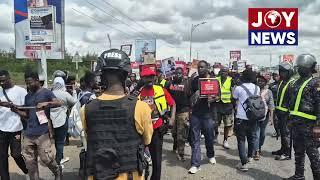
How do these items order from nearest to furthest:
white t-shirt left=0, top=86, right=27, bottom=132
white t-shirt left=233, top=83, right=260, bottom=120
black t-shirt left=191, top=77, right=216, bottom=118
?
white t-shirt left=0, top=86, right=27, bottom=132
black t-shirt left=191, top=77, right=216, bottom=118
white t-shirt left=233, top=83, right=260, bottom=120

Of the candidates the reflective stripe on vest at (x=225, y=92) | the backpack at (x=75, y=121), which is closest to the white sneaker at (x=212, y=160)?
the reflective stripe on vest at (x=225, y=92)

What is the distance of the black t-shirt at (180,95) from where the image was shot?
339 inches

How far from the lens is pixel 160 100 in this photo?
623 cm

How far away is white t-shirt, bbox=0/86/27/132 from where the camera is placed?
6273mm

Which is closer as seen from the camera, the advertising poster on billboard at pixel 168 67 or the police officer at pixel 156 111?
the police officer at pixel 156 111

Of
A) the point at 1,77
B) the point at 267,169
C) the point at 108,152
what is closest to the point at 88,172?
the point at 108,152

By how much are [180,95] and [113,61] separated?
5.52 meters

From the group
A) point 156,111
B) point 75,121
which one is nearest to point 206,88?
point 156,111

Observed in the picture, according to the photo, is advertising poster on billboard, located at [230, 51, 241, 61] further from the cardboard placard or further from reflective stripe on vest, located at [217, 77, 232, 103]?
the cardboard placard

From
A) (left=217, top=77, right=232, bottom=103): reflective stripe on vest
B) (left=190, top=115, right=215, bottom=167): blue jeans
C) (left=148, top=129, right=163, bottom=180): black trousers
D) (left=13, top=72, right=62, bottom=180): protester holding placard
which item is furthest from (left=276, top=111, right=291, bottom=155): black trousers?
(left=13, top=72, right=62, bottom=180): protester holding placard

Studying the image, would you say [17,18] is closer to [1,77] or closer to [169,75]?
[169,75]

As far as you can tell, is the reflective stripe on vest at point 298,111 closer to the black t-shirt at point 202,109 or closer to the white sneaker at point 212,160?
the black t-shirt at point 202,109

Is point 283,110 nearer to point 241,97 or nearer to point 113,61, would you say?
point 241,97

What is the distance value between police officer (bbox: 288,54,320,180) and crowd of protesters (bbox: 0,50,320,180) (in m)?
0.01
